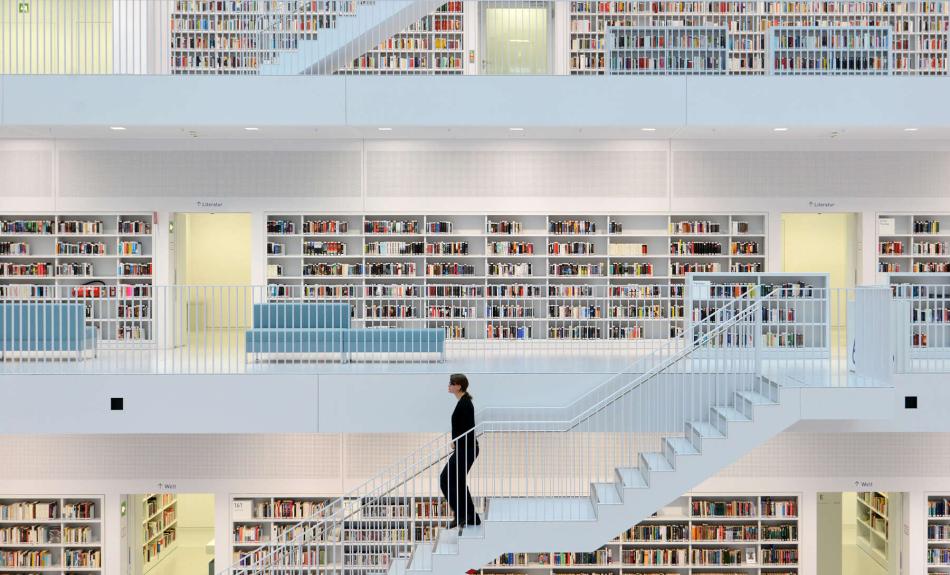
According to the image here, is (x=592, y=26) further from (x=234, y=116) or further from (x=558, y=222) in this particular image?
(x=234, y=116)

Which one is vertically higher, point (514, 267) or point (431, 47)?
point (431, 47)

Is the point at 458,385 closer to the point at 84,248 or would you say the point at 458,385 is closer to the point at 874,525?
the point at 84,248

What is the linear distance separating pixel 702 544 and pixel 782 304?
3.19 m

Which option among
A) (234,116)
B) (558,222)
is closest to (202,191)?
(234,116)

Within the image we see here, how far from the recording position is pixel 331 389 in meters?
8.22

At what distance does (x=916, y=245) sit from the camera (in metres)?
11.3

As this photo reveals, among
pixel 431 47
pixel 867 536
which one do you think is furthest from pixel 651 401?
pixel 431 47

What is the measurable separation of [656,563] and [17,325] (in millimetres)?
7550

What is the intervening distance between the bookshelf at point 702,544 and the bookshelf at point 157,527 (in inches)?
173

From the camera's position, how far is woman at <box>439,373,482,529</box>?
7004 millimetres

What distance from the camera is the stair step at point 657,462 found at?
24.0 feet

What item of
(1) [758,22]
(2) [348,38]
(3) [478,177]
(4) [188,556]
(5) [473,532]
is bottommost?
(4) [188,556]

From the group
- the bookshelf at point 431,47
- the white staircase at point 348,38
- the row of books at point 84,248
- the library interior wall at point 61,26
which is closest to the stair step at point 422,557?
the white staircase at point 348,38

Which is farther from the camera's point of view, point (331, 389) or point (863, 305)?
point (331, 389)
